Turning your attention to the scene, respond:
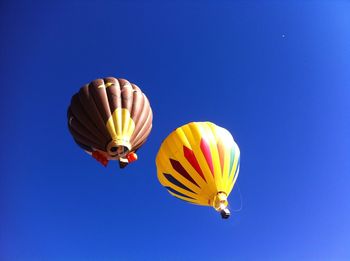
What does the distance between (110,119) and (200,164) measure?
2798 mm

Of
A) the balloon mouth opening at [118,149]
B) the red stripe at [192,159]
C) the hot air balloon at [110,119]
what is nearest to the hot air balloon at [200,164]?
the red stripe at [192,159]

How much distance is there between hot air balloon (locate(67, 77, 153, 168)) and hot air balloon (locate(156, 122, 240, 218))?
1.10 m

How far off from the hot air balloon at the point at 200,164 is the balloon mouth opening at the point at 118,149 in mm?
1877

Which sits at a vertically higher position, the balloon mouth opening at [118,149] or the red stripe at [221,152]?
the red stripe at [221,152]

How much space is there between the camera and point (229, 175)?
8.93 m

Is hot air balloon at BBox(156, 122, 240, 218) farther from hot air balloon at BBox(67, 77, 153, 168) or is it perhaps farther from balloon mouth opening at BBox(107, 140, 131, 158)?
balloon mouth opening at BBox(107, 140, 131, 158)

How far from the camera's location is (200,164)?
8664mm

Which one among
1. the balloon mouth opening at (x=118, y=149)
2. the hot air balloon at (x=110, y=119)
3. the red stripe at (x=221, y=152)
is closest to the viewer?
the balloon mouth opening at (x=118, y=149)

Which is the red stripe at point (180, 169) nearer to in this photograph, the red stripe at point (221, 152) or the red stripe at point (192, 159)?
the red stripe at point (192, 159)

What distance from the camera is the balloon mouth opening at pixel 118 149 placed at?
24.6ft

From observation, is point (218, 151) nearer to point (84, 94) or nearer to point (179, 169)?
point (179, 169)

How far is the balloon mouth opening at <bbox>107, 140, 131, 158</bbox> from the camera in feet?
24.6

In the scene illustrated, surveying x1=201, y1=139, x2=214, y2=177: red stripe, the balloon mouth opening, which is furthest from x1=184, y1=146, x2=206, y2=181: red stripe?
the balloon mouth opening

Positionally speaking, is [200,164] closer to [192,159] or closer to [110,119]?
[192,159]
